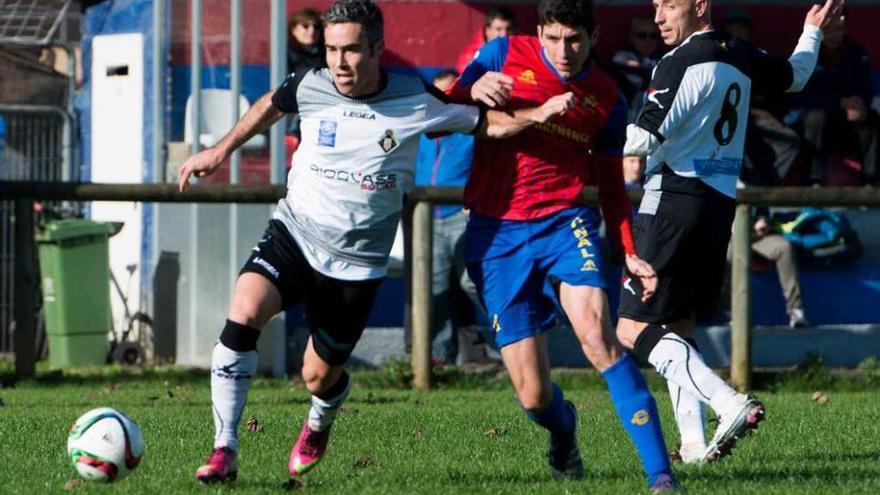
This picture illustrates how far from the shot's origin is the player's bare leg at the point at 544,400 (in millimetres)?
7387

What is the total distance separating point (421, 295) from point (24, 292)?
2.95 metres

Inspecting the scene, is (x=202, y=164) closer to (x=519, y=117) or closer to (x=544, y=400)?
(x=519, y=117)

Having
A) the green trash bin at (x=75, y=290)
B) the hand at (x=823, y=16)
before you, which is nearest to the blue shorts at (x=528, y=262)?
the hand at (x=823, y=16)

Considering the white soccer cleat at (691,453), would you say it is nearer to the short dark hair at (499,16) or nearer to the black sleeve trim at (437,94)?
the black sleeve trim at (437,94)

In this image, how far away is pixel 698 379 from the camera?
794 centimetres

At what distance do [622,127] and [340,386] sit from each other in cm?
165

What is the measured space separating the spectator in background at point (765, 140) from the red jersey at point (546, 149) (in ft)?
24.4

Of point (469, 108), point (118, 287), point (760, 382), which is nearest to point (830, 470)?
point (469, 108)

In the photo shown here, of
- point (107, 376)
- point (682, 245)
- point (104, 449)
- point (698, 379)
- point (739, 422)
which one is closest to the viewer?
point (104, 449)

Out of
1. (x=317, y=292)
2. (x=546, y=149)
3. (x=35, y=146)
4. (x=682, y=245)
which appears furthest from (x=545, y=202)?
(x=35, y=146)

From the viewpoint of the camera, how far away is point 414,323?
13242 millimetres

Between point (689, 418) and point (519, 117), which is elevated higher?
point (519, 117)

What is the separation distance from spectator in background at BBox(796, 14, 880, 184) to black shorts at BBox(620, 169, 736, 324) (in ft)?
25.5

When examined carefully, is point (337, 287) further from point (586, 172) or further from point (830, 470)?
point (830, 470)
